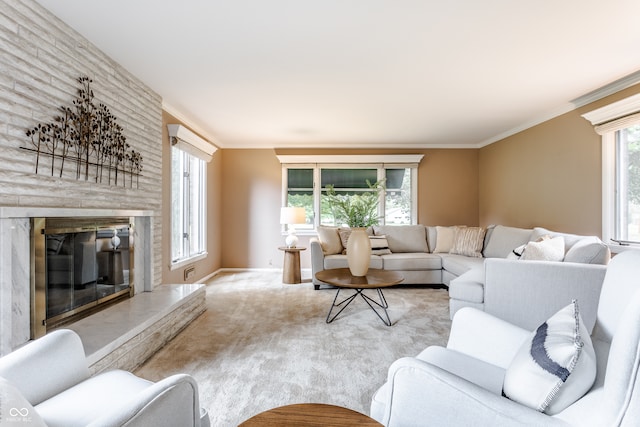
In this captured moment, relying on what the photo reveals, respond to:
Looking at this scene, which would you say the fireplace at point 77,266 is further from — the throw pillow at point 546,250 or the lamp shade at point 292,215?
the throw pillow at point 546,250

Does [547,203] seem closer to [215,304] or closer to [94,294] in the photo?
[215,304]

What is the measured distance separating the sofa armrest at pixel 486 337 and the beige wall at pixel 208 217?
125 inches

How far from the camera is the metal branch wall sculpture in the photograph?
2.08 m

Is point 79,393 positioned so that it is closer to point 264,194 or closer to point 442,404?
point 442,404

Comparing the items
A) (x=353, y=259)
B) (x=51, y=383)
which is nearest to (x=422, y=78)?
(x=353, y=259)

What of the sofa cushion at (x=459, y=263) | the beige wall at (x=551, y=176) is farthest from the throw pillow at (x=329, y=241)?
the beige wall at (x=551, y=176)

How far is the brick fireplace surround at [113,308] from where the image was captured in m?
Answer: 1.77

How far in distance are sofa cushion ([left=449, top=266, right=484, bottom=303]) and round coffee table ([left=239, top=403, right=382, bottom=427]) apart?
7.42ft

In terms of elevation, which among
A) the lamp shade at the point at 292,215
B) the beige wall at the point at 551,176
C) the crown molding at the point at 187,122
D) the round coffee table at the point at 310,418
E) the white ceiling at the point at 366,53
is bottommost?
the round coffee table at the point at 310,418

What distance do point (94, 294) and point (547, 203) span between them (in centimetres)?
499

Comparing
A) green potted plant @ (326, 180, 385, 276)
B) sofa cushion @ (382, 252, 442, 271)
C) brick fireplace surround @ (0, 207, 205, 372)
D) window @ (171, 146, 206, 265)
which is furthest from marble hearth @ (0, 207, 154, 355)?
sofa cushion @ (382, 252, 442, 271)

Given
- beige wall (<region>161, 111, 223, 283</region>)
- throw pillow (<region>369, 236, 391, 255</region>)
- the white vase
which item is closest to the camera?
the white vase

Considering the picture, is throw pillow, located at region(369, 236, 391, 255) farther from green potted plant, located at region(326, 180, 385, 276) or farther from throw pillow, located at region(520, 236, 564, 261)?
throw pillow, located at region(520, 236, 564, 261)

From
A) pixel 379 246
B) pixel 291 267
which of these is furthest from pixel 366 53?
pixel 291 267
